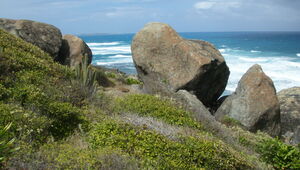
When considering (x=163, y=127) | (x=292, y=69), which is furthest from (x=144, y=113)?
(x=292, y=69)

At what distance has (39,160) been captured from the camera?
5.48m

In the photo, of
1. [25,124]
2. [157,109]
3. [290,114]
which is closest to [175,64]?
[157,109]

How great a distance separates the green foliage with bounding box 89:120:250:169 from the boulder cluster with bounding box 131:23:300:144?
5895 mm

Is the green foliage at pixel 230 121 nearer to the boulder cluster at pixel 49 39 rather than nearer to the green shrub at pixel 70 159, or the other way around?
the boulder cluster at pixel 49 39

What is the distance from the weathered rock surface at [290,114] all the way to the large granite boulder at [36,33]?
12.0 metres

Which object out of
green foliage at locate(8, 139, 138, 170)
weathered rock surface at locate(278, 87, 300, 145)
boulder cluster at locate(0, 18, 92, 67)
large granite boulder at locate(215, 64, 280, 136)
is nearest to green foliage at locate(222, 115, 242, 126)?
large granite boulder at locate(215, 64, 280, 136)

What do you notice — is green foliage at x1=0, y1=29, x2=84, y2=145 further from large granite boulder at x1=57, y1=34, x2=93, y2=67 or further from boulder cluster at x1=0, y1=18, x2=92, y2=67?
large granite boulder at x1=57, y1=34, x2=93, y2=67

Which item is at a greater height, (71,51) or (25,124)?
(71,51)

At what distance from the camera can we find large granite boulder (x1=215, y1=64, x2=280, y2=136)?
46.3 ft

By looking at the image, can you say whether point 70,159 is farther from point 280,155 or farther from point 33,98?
point 280,155

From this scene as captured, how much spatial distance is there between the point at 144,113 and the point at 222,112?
21.6 feet

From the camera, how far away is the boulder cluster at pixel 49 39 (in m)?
16.8

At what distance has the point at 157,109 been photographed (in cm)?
978

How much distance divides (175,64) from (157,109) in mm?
5561
